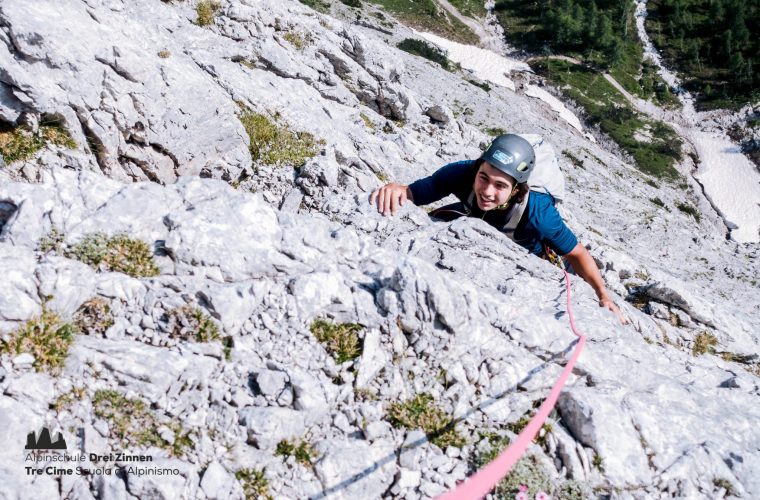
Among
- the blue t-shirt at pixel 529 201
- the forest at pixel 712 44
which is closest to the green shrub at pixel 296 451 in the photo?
the blue t-shirt at pixel 529 201

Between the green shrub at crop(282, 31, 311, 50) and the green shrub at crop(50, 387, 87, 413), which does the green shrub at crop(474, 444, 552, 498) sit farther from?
the green shrub at crop(282, 31, 311, 50)

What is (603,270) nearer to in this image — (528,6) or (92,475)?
(92,475)

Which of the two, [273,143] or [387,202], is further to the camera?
[273,143]

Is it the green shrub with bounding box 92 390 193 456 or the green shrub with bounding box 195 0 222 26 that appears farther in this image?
the green shrub with bounding box 195 0 222 26

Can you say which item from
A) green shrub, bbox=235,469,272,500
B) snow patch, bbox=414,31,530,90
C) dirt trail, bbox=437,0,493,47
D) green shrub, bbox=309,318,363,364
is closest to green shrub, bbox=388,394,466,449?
green shrub, bbox=309,318,363,364

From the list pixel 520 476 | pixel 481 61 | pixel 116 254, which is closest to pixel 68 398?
pixel 116 254

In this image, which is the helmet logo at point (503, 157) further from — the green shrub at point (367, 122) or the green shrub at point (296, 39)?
the green shrub at point (296, 39)

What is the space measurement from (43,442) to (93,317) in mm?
1633

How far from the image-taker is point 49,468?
191 inches

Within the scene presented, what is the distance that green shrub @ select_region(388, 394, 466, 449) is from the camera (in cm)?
614

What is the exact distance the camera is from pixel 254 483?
5305 millimetres

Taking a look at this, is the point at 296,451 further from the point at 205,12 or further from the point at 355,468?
the point at 205,12

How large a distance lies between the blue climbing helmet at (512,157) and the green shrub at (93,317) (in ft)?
20.8

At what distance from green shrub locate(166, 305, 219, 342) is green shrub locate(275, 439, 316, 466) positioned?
1.74 metres
